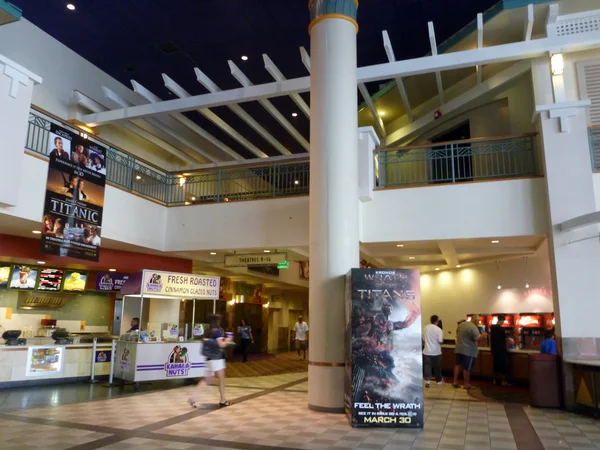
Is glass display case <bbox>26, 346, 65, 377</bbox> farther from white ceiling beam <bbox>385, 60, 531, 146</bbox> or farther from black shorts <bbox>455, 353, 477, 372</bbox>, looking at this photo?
white ceiling beam <bbox>385, 60, 531, 146</bbox>

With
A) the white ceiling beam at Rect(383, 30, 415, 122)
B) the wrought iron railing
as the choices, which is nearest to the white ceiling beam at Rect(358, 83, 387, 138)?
the white ceiling beam at Rect(383, 30, 415, 122)

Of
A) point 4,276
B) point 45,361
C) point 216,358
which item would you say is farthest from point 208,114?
point 216,358

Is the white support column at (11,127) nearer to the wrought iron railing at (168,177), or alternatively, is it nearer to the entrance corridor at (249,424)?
the wrought iron railing at (168,177)

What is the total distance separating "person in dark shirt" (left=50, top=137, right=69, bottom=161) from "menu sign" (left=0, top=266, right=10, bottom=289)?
370 centimetres

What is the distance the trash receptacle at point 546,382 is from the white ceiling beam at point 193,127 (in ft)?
34.2

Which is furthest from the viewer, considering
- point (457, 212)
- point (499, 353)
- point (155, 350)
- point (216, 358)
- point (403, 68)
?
point (499, 353)

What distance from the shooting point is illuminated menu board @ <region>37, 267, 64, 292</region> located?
11.7 metres

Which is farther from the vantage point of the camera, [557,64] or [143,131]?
[143,131]

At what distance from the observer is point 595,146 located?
8.93m

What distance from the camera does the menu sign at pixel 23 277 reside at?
1112 centimetres

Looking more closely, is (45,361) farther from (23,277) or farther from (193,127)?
(193,127)

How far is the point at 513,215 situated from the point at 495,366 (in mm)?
4261

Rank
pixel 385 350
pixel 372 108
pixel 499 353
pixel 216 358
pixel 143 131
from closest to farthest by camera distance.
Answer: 1. pixel 385 350
2. pixel 216 358
3. pixel 499 353
4. pixel 372 108
5. pixel 143 131

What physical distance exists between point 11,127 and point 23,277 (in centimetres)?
479
